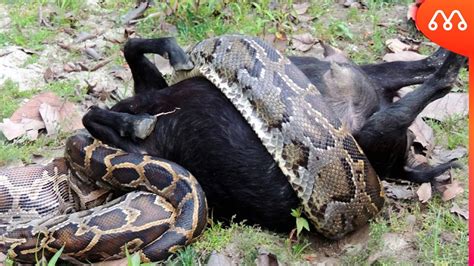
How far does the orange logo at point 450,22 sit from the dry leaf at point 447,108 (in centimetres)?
A: 331

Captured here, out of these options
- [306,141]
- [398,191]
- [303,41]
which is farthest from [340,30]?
[306,141]

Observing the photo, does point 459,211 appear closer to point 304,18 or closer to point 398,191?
point 398,191

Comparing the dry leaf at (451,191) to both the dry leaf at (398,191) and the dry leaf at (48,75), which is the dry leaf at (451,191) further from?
the dry leaf at (48,75)

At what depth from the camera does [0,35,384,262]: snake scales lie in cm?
431

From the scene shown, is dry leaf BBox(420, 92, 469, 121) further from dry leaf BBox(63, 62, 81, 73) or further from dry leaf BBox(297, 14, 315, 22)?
dry leaf BBox(63, 62, 81, 73)

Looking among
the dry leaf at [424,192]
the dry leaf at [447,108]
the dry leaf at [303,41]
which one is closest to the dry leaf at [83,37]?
the dry leaf at [303,41]

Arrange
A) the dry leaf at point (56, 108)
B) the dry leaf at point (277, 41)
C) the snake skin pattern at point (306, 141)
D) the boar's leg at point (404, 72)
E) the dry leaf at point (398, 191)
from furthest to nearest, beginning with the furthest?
1. the dry leaf at point (277, 41)
2. the dry leaf at point (56, 108)
3. the boar's leg at point (404, 72)
4. the dry leaf at point (398, 191)
5. the snake skin pattern at point (306, 141)

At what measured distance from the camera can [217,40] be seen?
4.95m

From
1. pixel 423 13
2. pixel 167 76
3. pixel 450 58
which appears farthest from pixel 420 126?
pixel 423 13

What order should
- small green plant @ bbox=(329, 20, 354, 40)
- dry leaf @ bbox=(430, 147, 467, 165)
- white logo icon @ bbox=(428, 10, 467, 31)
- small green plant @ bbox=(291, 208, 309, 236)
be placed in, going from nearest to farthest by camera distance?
white logo icon @ bbox=(428, 10, 467, 31) < small green plant @ bbox=(291, 208, 309, 236) < dry leaf @ bbox=(430, 147, 467, 165) < small green plant @ bbox=(329, 20, 354, 40)

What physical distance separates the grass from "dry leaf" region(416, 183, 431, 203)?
0.04m

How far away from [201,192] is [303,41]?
10.5ft

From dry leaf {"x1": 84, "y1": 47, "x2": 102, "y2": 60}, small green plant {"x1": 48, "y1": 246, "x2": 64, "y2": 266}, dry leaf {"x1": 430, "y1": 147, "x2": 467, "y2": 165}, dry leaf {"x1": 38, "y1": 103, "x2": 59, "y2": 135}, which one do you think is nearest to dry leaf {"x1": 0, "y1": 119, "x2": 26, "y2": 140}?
dry leaf {"x1": 38, "y1": 103, "x2": 59, "y2": 135}

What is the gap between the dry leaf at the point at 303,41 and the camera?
7.24 meters
